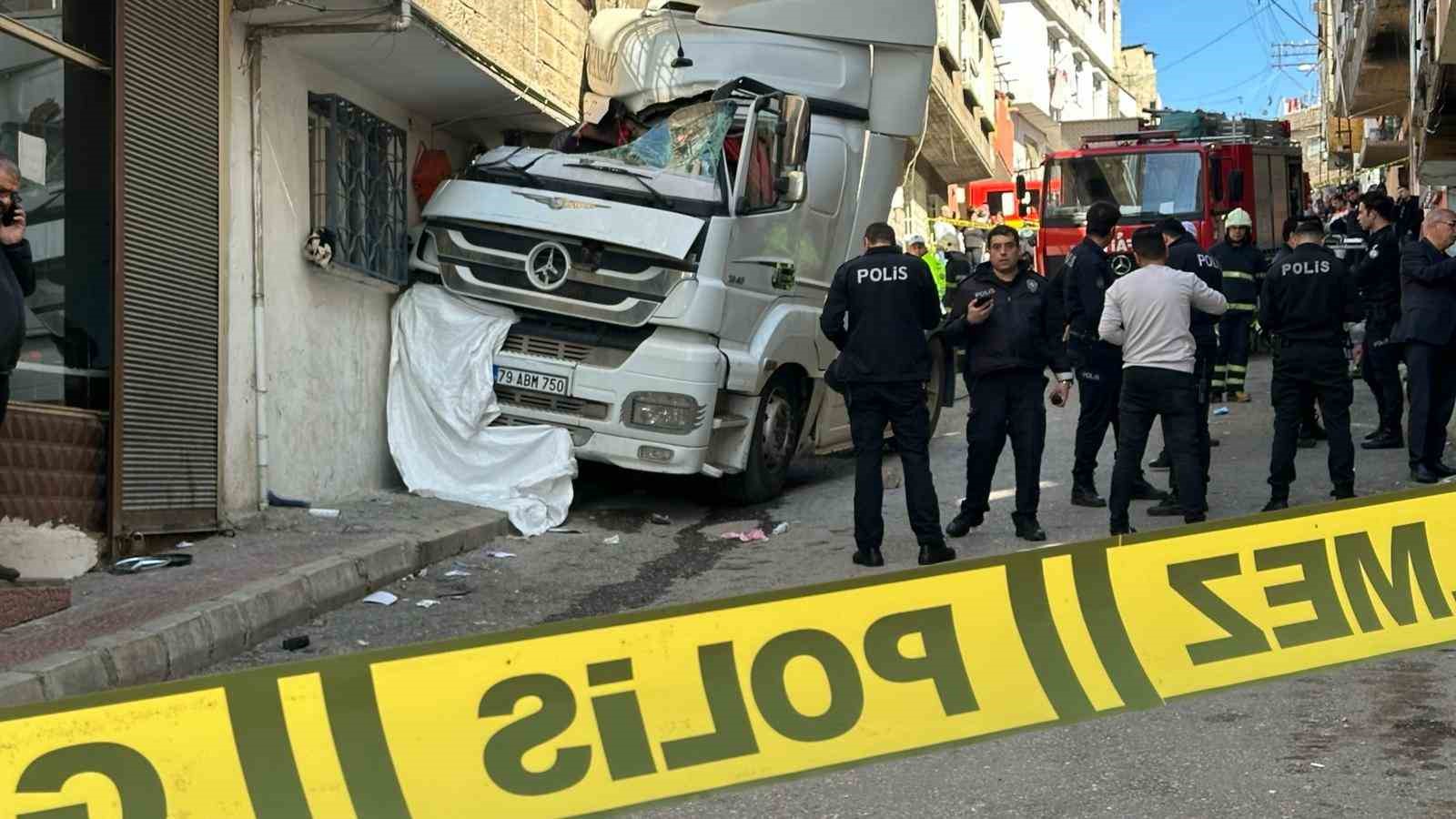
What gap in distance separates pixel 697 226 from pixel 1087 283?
7.67 ft

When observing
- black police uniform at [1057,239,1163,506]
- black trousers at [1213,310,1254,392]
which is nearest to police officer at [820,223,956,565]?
black police uniform at [1057,239,1163,506]

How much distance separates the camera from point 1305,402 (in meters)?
9.17

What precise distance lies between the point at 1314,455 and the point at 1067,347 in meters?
2.80

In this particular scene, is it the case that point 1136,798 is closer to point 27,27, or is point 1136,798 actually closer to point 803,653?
point 803,653

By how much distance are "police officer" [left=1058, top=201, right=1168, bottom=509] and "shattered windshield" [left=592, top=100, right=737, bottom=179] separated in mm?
2372

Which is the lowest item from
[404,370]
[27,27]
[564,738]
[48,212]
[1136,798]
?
[1136,798]

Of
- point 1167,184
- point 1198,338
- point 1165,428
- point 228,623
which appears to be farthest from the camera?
point 1167,184

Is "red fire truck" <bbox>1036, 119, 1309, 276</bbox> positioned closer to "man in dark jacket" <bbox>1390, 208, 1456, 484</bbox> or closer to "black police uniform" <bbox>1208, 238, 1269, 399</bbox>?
"black police uniform" <bbox>1208, 238, 1269, 399</bbox>

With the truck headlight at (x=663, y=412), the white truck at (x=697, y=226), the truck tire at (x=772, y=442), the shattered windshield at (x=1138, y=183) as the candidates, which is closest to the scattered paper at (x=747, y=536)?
the white truck at (x=697, y=226)

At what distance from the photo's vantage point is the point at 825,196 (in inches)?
439

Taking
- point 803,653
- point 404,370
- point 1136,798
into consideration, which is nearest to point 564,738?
point 803,653

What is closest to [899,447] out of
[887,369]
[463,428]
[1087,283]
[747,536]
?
[887,369]

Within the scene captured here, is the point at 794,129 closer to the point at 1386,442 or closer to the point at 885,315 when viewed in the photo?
the point at 885,315

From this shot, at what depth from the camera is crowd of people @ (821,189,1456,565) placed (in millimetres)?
8125
